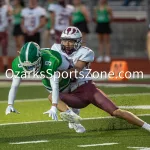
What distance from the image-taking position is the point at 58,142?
31.8 feet

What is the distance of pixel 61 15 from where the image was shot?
20.4m

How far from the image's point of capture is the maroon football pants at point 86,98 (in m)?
10.3

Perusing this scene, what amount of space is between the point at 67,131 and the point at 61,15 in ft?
32.5

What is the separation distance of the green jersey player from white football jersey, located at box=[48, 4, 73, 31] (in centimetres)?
1022

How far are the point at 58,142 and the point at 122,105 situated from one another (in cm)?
265

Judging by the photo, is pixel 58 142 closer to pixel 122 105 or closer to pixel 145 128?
pixel 145 128

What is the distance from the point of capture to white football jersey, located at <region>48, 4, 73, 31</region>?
2027 centimetres

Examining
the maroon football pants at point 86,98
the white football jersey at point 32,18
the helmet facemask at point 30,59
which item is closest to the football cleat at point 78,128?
the maroon football pants at point 86,98

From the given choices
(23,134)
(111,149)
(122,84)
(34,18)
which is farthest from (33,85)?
(111,149)

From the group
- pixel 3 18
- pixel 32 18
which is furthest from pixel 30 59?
pixel 3 18

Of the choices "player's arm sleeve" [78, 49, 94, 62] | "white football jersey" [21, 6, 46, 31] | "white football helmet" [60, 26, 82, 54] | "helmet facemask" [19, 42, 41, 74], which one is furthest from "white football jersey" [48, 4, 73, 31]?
"helmet facemask" [19, 42, 41, 74]

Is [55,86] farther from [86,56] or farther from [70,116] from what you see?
[86,56]

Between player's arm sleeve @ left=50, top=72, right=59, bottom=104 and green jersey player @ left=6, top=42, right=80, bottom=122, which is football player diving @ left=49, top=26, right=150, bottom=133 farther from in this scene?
player's arm sleeve @ left=50, top=72, right=59, bottom=104

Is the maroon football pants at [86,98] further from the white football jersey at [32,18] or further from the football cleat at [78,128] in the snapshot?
the white football jersey at [32,18]
